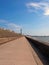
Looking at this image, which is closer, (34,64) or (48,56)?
(34,64)

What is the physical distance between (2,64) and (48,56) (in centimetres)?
579

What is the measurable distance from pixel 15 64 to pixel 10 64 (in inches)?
11.8

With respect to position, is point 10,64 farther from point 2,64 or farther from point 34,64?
point 34,64

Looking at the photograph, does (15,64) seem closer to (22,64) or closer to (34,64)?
(22,64)

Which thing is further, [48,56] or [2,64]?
[48,56]

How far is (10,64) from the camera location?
10.2 meters

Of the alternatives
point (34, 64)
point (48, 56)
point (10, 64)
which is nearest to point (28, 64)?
point (34, 64)

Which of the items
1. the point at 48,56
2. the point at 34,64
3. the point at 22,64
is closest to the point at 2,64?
the point at 22,64

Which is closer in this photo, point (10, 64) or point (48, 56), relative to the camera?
point (10, 64)

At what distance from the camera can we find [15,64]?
10367mm

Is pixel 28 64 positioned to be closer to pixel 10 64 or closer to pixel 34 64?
pixel 34 64

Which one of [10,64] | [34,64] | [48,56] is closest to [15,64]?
[10,64]

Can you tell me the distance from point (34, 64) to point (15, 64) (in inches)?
45.1

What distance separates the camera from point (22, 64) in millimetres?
10594
